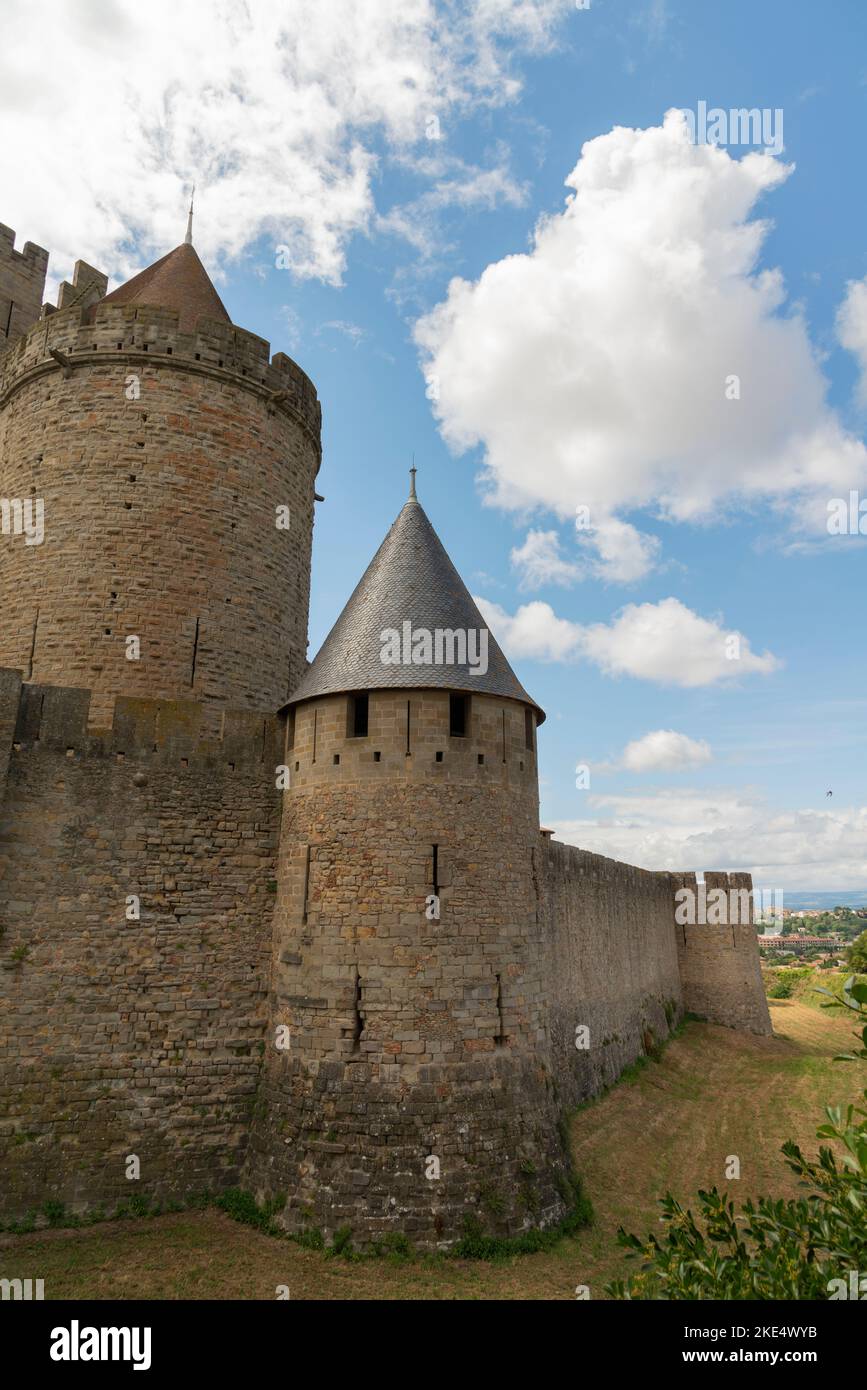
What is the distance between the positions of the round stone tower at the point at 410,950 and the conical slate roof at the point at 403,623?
40 millimetres

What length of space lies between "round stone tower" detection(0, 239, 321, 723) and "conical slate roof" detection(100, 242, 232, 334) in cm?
92

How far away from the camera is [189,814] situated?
34.5ft

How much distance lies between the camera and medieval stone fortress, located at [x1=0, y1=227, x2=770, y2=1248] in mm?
9016

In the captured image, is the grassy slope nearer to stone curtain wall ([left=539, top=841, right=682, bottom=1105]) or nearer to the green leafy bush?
stone curtain wall ([left=539, top=841, right=682, bottom=1105])


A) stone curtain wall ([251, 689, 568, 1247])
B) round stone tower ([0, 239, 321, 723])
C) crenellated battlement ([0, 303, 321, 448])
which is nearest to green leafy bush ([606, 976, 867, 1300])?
stone curtain wall ([251, 689, 568, 1247])

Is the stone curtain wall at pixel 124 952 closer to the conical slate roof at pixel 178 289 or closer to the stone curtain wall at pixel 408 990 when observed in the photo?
the stone curtain wall at pixel 408 990

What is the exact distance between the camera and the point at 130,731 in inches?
410

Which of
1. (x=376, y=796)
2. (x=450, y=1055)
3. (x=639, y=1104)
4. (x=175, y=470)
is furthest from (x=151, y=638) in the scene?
(x=639, y=1104)

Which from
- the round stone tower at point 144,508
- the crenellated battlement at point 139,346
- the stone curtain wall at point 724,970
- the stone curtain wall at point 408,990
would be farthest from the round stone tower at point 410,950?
the stone curtain wall at point 724,970

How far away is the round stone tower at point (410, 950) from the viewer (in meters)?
8.77

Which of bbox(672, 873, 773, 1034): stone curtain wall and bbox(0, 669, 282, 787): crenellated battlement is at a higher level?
bbox(0, 669, 282, 787): crenellated battlement

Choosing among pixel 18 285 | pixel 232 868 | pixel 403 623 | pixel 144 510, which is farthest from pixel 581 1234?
pixel 18 285
